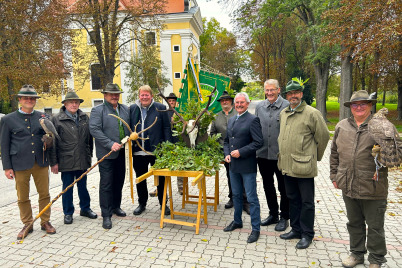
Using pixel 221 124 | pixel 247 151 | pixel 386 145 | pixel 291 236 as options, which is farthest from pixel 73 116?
pixel 386 145

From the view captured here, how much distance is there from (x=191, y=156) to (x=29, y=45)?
1378 centimetres

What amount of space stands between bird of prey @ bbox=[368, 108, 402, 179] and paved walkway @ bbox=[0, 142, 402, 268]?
1485mm

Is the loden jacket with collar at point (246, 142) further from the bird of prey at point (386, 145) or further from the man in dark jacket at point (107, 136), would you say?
the man in dark jacket at point (107, 136)

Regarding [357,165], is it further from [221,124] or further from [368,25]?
[368,25]

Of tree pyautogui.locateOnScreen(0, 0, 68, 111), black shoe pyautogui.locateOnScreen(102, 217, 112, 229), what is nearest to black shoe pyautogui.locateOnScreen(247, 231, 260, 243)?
black shoe pyautogui.locateOnScreen(102, 217, 112, 229)

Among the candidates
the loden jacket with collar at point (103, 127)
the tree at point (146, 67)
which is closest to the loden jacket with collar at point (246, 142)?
the loden jacket with collar at point (103, 127)

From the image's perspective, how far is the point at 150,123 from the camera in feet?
17.7

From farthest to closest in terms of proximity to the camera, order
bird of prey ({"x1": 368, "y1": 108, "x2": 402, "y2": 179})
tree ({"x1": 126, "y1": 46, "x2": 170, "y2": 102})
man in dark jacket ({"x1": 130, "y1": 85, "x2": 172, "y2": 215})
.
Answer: tree ({"x1": 126, "y1": 46, "x2": 170, "y2": 102}) → man in dark jacket ({"x1": 130, "y1": 85, "x2": 172, "y2": 215}) → bird of prey ({"x1": 368, "y1": 108, "x2": 402, "y2": 179})

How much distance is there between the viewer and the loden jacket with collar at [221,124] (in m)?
5.55

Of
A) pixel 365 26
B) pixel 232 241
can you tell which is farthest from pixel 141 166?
pixel 365 26

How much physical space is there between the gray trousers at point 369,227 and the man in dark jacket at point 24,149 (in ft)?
14.6

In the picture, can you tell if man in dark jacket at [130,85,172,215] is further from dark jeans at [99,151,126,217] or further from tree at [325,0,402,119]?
tree at [325,0,402,119]

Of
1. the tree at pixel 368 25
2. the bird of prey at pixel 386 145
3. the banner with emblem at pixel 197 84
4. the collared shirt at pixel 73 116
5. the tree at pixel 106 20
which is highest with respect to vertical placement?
the tree at pixel 106 20

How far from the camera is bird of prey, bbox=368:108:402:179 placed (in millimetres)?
3129
